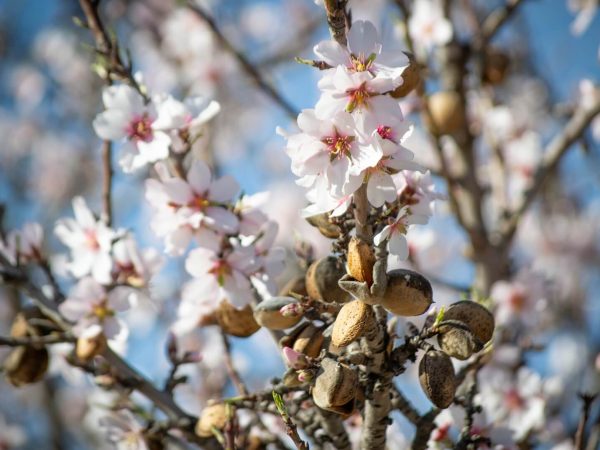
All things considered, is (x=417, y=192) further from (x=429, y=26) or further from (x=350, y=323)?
(x=429, y=26)

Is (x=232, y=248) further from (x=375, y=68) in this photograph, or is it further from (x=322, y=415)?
(x=375, y=68)

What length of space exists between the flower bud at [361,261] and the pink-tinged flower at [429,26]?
1.88 m

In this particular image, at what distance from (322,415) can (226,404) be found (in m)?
0.23

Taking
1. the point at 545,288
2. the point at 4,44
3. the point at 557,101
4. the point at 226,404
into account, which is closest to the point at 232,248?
the point at 226,404

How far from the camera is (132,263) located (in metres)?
1.87

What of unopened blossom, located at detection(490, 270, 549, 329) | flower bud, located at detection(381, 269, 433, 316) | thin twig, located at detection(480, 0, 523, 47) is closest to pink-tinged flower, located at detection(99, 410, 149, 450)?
flower bud, located at detection(381, 269, 433, 316)

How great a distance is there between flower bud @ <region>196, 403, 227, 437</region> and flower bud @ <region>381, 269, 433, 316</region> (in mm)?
573

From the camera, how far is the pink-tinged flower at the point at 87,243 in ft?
5.78

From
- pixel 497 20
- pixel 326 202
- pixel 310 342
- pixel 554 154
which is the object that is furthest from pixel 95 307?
pixel 497 20

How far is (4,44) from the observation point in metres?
6.95

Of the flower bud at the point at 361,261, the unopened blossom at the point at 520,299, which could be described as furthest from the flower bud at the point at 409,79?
the unopened blossom at the point at 520,299

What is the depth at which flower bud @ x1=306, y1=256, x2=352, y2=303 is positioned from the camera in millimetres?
1355

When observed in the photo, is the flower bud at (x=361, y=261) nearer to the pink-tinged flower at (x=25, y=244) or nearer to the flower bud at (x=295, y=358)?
the flower bud at (x=295, y=358)

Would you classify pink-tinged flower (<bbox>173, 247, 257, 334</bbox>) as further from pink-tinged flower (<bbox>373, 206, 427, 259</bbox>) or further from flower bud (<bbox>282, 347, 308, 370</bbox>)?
pink-tinged flower (<bbox>373, 206, 427, 259</bbox>)
